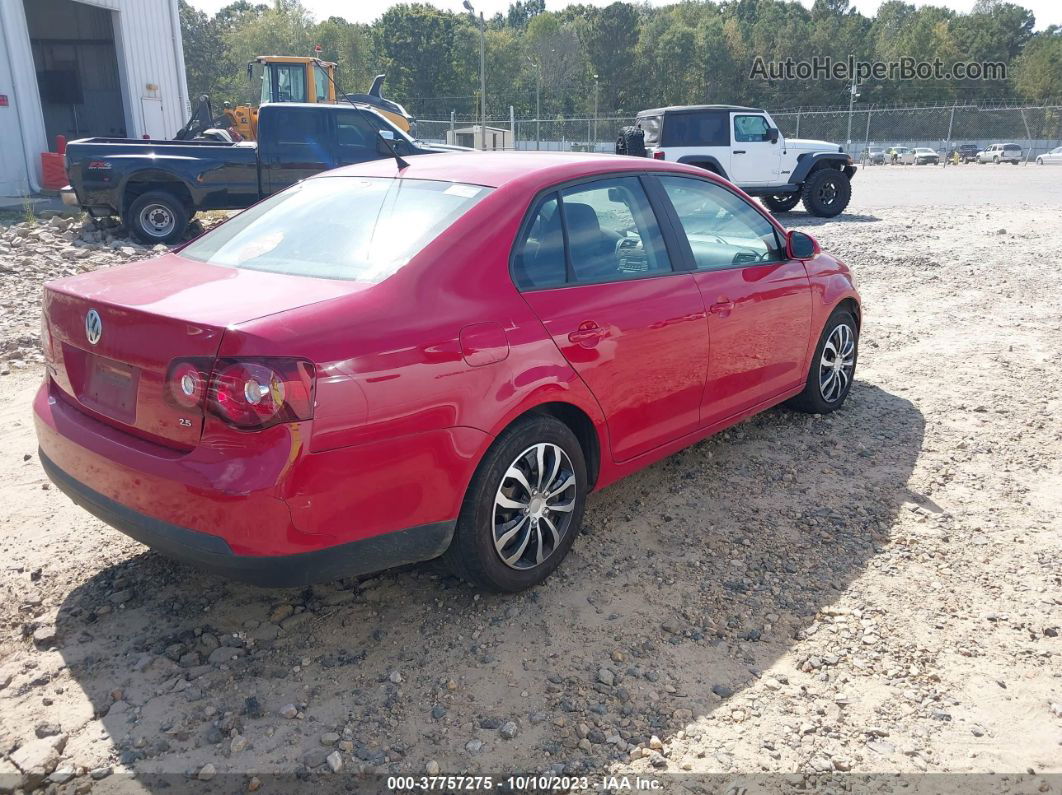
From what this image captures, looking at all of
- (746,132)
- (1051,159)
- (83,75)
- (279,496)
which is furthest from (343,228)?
(1051,159)

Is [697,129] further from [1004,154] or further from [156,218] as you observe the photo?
[1004,154]

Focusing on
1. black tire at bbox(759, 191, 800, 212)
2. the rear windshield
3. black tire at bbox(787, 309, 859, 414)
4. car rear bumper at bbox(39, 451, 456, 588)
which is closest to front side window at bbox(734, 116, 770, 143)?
black tire at bbox(759, 191, 800, 212)

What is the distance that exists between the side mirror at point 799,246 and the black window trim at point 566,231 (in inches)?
38.5

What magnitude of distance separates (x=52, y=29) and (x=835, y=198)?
21.5 meters

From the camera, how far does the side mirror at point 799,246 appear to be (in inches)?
184

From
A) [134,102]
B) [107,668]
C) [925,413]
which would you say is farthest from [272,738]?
[134,102]

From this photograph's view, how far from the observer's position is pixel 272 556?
2.56m

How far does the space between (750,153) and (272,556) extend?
1489cm

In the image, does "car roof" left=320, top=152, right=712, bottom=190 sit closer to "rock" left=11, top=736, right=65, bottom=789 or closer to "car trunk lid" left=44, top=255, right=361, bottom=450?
"car trunk lid" left=44, top=255, right=361, bottom=450

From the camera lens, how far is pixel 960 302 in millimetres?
8516

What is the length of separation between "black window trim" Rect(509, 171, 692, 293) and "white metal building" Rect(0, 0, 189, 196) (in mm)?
17973

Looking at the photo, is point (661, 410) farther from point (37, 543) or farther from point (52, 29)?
point (52, 29)

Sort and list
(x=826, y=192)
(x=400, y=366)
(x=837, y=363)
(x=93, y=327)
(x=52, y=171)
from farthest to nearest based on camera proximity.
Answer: (x=52, y=171) → (x=826, y=192) → (x=837, y=363) → (x=93, y=327) → (x=400, y=366)

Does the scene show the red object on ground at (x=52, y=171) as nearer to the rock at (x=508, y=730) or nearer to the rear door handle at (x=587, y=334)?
the rear door handle at (x=587, y=334)
